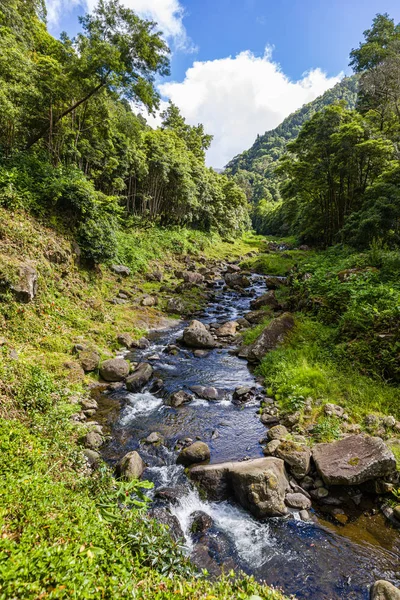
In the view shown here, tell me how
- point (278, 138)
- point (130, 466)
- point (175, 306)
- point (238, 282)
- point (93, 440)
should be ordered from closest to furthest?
1. point (130, 466)
2. point (93, 440)
3. point (175, 306)
4. point (238, 282)
5. point (278, 138)

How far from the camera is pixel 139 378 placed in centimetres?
1017

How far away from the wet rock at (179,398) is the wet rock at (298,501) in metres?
4.35

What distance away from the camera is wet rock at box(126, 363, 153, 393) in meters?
9.90

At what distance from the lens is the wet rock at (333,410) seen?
7.99 meters

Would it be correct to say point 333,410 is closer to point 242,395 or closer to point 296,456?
point 296,456

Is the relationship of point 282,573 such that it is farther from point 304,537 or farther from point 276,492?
point 276,492

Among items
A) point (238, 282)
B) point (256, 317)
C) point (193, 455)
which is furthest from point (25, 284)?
point (238, 282)

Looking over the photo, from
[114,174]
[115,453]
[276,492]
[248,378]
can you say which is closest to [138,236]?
[114,174]

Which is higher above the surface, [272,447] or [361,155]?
[361,155]

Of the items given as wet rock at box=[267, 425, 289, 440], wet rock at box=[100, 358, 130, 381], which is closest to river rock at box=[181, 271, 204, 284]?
wet rock at box=[100, 358, 130, 381]

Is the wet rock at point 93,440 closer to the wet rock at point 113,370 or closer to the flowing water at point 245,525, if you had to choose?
the flowing water at point 245,525

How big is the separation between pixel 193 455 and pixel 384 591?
13.1 feet

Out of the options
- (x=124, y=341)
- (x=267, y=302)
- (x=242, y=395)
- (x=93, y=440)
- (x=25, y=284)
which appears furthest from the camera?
(x=267, y=302)

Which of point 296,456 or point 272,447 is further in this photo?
point 272,447
